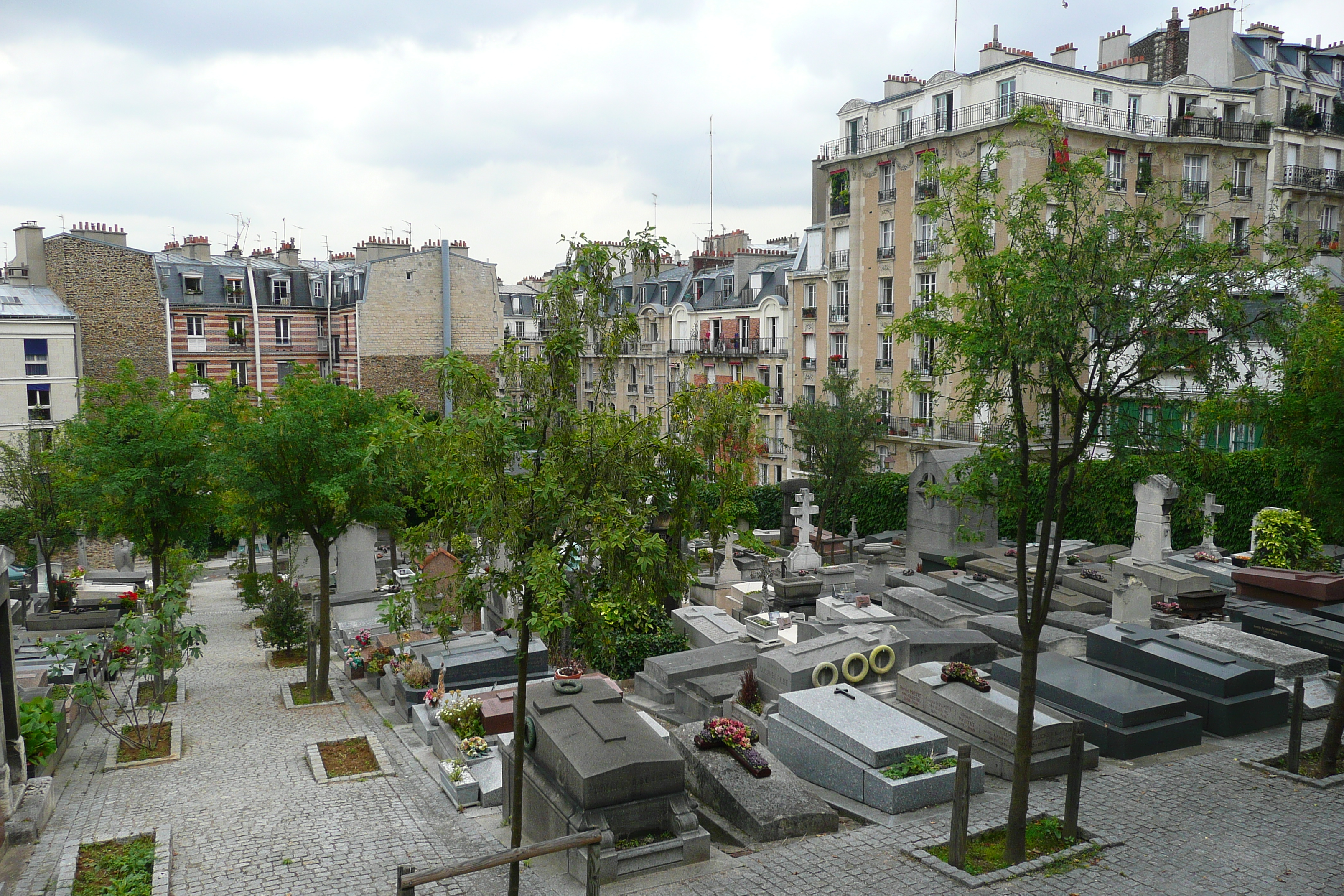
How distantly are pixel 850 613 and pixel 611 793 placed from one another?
8715 millimetres

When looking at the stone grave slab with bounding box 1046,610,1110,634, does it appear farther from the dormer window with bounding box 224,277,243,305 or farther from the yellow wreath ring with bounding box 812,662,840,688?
the dormer window with bounding box 224,277,243,305

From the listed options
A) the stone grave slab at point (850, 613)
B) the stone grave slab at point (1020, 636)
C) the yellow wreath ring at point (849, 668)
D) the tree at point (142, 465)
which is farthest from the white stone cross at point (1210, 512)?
the tree at point (142, 465)

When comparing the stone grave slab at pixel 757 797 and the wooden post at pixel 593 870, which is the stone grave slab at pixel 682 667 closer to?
the stone grave slab at pixel 757 797

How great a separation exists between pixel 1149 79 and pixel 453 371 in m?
44.6

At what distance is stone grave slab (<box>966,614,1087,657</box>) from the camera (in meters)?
14.7

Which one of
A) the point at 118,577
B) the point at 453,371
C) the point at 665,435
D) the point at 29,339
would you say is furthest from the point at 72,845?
the point at 29,339

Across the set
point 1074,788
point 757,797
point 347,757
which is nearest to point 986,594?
point 1074,788

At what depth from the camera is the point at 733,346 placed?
4731cm

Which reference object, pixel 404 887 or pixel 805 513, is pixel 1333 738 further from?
pixel 805 513

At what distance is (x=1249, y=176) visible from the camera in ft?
124

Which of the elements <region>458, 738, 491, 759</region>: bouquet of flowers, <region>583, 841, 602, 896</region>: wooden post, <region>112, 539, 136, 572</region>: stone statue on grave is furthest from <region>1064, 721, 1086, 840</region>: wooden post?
<region>112, 539, 136, 572</region>: stone statue on grave

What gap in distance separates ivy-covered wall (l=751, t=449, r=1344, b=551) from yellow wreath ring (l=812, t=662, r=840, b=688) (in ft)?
9.49

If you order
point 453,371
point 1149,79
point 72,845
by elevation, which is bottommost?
point 72,845

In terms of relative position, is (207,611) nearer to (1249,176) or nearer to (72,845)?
(72,845)
